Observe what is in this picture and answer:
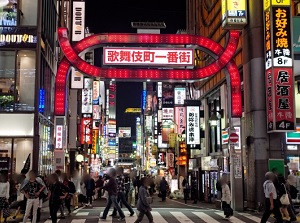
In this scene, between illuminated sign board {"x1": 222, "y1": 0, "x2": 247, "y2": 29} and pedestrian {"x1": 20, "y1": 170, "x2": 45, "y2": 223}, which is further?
illuminated sign board {"x1": 222, "y1": 0, "x2": 247, "y2": 29}

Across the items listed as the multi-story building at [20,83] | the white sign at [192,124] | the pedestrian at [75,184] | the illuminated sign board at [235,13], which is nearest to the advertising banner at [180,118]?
the white sign at [192,124]

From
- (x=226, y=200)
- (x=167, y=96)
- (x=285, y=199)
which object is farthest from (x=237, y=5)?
(x=167, y=96)

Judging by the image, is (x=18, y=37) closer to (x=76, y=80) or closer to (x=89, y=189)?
(x=89, y=189)

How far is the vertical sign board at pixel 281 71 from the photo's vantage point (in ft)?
63.5

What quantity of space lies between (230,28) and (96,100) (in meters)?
47.4

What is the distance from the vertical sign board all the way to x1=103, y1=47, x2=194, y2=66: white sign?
4033 mm

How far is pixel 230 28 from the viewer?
2178cm

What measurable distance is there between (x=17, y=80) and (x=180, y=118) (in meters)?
20.3

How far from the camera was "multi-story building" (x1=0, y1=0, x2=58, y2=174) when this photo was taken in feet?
79.3

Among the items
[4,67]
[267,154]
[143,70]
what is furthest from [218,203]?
[4,67]

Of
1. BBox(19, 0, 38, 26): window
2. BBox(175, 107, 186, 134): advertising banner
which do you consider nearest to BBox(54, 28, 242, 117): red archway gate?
BBox(19, 0, 38, 26): window

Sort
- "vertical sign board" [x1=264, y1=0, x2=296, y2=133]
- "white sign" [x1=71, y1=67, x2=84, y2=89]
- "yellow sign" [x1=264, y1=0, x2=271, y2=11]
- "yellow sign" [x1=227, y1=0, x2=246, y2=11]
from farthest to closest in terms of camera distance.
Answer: "white sign" [x1=71, y1=67, x2=84, y2=89] < "yellow sign" [x1=227, y1=0, x2=246, y2=11] < "yellow sign" [x1=264, y1=0, x2=271, y2=11] < "vertical sign board" [x1=264, y1=0, x2=296, y2=133]

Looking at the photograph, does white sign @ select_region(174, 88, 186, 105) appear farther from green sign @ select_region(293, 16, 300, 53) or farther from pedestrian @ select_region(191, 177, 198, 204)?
green sign @ select_region(293, 16, 300, 53)

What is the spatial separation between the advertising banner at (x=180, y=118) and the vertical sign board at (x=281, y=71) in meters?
20.8
